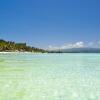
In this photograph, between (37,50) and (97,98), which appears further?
(37,50)

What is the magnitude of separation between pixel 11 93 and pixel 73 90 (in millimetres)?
2082

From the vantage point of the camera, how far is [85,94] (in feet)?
27.5

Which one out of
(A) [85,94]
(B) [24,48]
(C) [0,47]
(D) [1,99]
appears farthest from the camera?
(B) [24,48]

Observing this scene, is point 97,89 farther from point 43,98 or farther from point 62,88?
point 43,98

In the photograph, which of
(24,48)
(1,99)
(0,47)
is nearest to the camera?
(1,99)

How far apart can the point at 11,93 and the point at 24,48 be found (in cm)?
12621

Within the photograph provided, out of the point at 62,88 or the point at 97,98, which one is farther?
the point at 62,88

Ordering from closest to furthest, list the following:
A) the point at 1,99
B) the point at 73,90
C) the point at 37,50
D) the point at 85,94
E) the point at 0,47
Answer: the point at 1,99, the point at 85,94, the point at 73,90, the point at 0,47, the point at 37,50

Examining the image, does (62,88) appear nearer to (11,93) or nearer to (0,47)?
(11,93)

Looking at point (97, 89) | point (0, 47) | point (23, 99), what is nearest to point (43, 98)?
point (23, 99)

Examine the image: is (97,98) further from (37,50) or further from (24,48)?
(37,50)

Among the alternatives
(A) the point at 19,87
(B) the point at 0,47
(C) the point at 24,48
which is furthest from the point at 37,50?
(A) the point at 19,87

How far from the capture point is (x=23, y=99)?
24.8ft

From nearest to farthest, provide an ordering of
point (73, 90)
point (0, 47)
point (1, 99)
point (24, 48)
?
point (1, 99) < point (73, 90) < point (0, 47) < point (24, 48)
